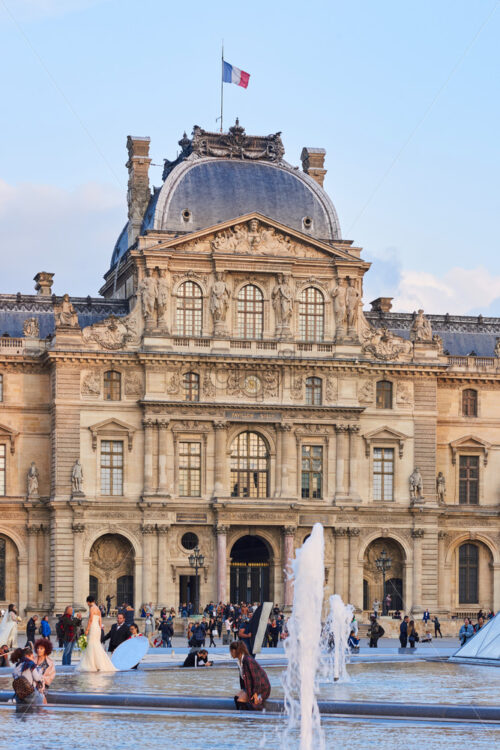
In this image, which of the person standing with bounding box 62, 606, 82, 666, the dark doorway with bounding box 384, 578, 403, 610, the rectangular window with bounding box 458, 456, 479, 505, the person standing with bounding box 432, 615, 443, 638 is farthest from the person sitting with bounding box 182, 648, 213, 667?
the rectangular window with bounding box 458, 456, 479, 505

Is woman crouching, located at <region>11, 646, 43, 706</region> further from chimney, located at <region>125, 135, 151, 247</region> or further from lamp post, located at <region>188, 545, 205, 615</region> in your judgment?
chimney, located at <region>125, 135, 151, 247</region>

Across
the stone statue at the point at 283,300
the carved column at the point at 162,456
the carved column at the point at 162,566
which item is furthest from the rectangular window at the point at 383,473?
the carved column at the point at 162,566

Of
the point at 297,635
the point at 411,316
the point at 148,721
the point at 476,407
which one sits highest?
the point at 411,316

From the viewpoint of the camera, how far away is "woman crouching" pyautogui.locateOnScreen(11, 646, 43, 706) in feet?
85.8

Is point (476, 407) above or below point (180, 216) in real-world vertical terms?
below

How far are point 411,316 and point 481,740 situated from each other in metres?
53.8

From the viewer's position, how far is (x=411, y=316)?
7644cm

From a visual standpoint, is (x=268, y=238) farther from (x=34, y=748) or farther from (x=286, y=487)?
(x=34, y=748)

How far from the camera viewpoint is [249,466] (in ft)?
225

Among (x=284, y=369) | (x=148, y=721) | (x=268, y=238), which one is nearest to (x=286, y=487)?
(x=284, y=369)

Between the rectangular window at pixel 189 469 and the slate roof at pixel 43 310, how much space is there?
782 centimetres

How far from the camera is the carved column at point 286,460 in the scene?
224 ft

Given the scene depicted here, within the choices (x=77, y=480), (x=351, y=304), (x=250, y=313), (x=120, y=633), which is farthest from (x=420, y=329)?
(x=120, y=633)

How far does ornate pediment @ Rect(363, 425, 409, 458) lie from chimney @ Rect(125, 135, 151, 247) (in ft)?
49.3
